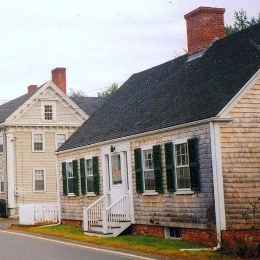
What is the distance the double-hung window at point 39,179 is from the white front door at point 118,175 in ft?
56.3

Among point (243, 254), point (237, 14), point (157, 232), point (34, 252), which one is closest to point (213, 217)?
point (243, 254)

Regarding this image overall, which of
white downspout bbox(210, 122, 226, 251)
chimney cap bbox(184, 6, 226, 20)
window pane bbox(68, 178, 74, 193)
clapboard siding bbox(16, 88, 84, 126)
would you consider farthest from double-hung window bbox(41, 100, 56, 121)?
white downspout bbox(210, 122, 226, 251)

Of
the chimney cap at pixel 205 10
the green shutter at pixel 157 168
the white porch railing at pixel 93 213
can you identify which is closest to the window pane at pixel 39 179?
the white porch railing at pixel 93 213

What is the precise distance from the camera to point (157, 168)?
1839 centimetres

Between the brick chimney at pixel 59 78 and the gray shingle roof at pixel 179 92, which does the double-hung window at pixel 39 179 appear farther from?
the gray shingle roof at pixel 179 92

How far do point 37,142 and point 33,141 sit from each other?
32 cm

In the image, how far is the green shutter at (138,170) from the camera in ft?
63.8

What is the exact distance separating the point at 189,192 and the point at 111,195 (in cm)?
555

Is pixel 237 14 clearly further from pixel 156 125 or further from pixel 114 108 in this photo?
pixel 156 125

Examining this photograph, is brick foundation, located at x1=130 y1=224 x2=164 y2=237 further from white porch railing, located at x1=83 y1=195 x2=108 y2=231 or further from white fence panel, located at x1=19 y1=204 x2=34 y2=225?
white fence panel, located at x1=19 y1=204 x2=34 y2=225

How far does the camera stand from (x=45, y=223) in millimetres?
26703

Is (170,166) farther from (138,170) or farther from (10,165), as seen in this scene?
(10,165)

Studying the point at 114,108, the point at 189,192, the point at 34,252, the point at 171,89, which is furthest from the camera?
the point at 114,108

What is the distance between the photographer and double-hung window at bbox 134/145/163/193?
1839cm
